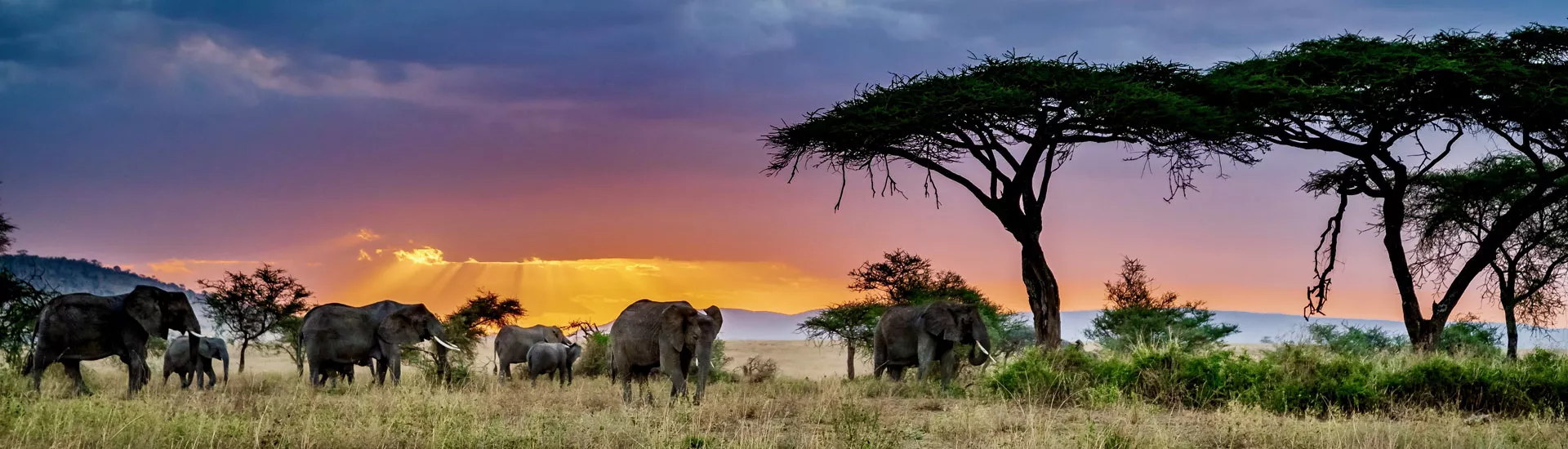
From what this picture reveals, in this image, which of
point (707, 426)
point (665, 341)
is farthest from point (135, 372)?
point (707, 426)

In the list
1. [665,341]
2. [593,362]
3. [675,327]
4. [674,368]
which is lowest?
[674,368]

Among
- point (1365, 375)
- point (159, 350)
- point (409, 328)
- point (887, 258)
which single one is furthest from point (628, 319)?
point (159, 350)

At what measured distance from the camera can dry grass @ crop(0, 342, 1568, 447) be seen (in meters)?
11.1

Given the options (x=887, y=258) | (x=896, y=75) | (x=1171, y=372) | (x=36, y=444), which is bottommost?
(x=36, y=444)

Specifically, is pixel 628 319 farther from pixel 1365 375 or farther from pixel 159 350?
pixel 159 350

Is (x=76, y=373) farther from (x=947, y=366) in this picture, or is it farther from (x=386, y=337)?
(x=947, y=366)

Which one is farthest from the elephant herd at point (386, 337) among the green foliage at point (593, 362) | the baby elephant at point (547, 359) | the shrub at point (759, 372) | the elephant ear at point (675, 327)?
the green foliage at point (593, 362)

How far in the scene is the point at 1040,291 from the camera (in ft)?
90.4

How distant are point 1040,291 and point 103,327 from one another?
1985cm

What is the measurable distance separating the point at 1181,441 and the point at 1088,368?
6570 millimetres

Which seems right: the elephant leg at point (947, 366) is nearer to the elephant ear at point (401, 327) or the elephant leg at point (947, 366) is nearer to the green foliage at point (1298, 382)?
the green foliage at point (1298, 382)

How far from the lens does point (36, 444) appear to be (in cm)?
1052

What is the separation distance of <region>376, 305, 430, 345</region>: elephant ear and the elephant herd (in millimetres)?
19

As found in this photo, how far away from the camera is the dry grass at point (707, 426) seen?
11.1 meters
